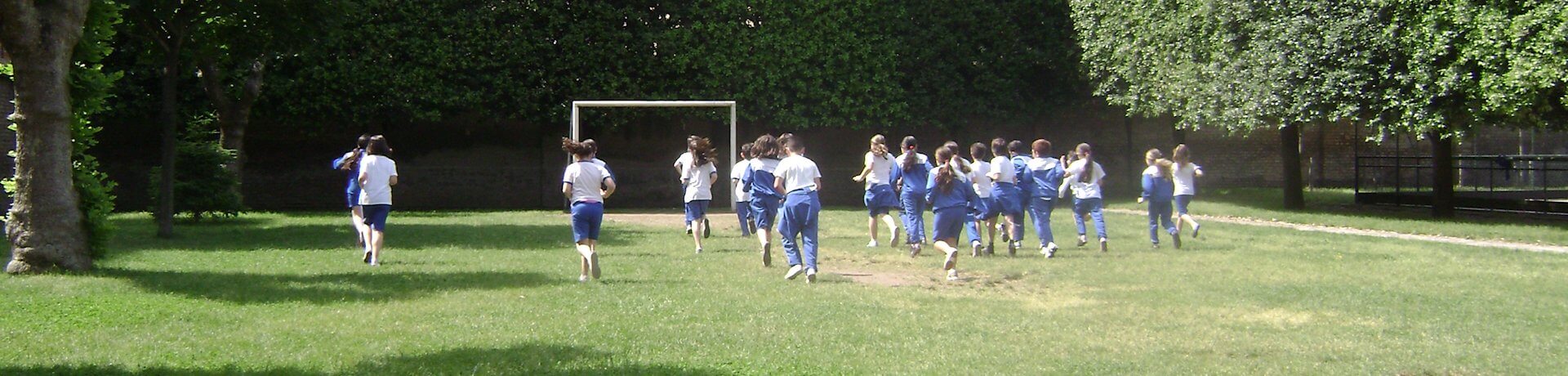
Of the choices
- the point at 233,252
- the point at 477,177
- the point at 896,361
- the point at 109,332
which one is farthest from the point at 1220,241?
the point at 477,177

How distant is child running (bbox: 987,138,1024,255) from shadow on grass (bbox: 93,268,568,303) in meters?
4.96

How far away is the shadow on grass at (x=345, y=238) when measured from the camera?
1638 centimetres

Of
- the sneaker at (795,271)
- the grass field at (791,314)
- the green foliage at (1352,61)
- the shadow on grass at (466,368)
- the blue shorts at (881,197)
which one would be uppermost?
the green foliage at (1352,61)

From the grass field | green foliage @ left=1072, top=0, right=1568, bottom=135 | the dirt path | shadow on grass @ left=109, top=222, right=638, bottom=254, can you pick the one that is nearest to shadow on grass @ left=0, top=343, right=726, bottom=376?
the grass field

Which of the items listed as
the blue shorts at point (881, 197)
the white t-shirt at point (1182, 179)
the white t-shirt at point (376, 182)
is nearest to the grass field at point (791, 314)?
the blue shorts at point (881, 197)

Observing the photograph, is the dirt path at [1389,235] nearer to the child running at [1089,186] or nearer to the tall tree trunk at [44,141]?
the child running at [1089,186]

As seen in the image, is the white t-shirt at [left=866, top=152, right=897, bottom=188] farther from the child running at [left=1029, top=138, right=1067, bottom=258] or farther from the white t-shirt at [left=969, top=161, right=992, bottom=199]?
the child running at [left=1029, top=138, right=1067, bottom=258]

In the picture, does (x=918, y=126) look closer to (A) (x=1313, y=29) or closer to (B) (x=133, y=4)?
(A) (x=1313, y=29)

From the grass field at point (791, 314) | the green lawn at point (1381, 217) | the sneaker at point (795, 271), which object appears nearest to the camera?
the grass field at point (791, 314)

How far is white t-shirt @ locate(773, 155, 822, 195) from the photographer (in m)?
11.7

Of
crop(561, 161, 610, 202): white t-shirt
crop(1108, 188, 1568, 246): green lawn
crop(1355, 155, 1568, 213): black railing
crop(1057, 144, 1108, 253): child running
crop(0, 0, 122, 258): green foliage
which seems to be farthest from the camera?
crop(1355, 155, 1568, 213): black railing

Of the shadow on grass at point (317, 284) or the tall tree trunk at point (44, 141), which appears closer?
the shadow on grass at point (317, 284)

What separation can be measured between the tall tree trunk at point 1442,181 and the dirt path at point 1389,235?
93.4 inches

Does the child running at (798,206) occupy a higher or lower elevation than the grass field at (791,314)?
higher
